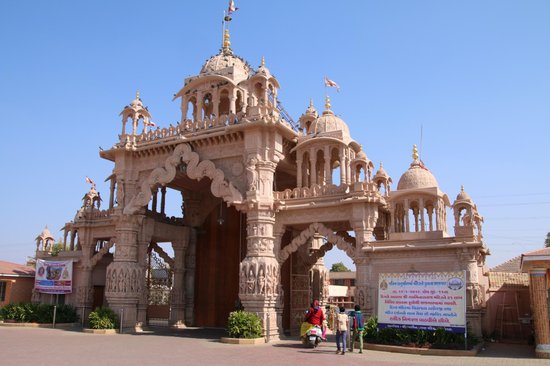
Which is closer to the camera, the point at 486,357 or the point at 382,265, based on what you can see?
the point at 486,357

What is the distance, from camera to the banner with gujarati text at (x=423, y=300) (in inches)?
556

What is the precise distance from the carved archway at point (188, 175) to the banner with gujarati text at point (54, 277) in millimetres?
6393

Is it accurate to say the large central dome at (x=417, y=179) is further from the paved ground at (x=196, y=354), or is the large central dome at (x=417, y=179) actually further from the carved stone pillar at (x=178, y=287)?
the carved stone pillar at (x=178, y=287)

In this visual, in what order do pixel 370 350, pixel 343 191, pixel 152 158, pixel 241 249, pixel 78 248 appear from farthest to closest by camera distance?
1. pixel 78 248
2. pixel 241 249
3. pixel 152 158
4. pixel 343 191
5. pixel 370 350

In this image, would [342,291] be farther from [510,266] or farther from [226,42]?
[226,42]

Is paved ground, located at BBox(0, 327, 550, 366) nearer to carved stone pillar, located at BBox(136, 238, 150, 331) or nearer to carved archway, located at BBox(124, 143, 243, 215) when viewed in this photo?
carved stone pillar, located at BBox(136, 238, 150, 331)

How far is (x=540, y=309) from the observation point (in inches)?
531

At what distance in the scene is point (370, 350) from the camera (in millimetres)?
15172

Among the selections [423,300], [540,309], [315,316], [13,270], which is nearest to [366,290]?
[315,316]

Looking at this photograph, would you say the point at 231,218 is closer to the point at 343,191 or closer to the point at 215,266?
the point at 215,266

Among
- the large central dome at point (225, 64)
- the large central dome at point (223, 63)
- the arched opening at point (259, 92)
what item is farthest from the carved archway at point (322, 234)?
the large central dome at point (223, 63)

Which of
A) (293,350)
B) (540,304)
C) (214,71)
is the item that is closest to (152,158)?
(214,71)

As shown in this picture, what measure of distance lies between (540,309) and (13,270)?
88.4ft

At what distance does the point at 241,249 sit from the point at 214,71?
8.84 meters
